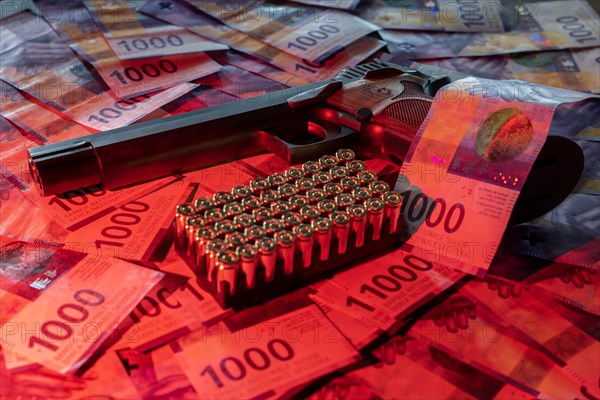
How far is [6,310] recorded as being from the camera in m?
0.84

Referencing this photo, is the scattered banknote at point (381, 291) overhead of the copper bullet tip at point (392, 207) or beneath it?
beneath

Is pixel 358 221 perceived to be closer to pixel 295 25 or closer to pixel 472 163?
pixel 472 163

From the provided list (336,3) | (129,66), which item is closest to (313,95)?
(129,66)

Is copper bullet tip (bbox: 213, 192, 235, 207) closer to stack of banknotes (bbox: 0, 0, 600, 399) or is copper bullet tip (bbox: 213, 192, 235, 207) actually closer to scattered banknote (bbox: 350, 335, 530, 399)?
stack of banknotes (bbox: 0, 0, 600, 399)

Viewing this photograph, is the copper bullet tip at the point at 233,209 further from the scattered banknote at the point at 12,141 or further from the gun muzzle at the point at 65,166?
the scattered banknote at the point at 12,141

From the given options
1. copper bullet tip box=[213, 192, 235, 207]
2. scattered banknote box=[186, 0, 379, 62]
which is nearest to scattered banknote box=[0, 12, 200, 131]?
scattered banknote box=[186, 0, 379, 62]

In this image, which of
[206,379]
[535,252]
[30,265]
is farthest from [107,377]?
[535,252]

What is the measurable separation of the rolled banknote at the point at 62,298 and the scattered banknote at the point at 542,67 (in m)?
0.89

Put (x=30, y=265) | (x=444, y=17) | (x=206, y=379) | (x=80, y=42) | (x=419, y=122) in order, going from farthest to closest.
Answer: (x=444, y=17), (x=80, y=42), (x=419, y=122), (x=30, y=265), (x=206, y=379)

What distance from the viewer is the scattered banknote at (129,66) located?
4.55ft

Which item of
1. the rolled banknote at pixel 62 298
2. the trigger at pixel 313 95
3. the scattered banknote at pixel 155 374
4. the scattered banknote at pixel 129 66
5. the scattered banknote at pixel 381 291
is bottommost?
the scattered banknote at pixel 381 291

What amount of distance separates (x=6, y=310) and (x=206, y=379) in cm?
28

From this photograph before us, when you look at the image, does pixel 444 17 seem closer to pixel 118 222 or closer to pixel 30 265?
pixel 118 222

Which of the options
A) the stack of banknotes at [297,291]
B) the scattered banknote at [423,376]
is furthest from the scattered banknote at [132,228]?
the scattered banknote at [423,376]
